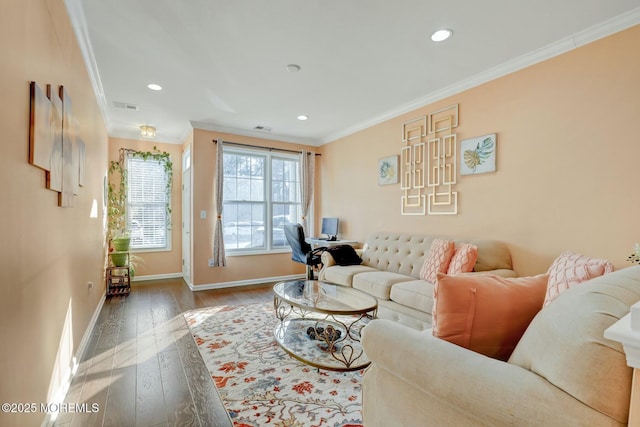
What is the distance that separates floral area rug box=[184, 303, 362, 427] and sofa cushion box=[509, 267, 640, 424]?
1.21 m

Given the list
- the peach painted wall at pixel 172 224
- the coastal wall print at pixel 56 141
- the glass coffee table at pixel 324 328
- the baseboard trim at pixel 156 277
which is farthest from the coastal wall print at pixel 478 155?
the baseboard trim at pixel 156 277

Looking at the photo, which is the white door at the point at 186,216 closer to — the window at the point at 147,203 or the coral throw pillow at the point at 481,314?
the window at the point at 147,203

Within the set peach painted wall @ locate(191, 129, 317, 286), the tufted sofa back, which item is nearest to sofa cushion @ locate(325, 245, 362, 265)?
the tufted sofa back

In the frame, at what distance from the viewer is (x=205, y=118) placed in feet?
14.7

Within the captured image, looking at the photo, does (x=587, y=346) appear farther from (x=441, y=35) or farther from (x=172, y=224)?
(x=172, y=224)

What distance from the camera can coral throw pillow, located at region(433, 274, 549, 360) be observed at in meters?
1.15

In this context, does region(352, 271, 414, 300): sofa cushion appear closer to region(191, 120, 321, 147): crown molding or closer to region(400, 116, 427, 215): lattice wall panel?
region(400, 116, 427, 215): lattice wall panel

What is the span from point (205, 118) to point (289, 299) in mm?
3241

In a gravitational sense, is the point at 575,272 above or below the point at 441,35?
below

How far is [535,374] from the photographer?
0.86 meters

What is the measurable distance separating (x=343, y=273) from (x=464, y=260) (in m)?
1.35

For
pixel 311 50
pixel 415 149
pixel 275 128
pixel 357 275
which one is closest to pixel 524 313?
pixel 357 275

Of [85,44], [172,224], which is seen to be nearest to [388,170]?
[85,44]

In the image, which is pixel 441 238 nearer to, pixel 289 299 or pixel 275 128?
pixel 289 299
